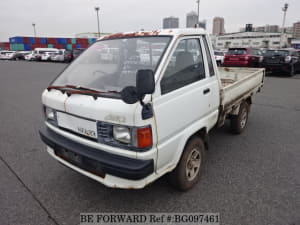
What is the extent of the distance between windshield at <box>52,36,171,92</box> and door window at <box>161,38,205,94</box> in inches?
7.1

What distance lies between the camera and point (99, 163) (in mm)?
2158

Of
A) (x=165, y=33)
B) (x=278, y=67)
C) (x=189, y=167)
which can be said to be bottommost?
(x=189, y=167)

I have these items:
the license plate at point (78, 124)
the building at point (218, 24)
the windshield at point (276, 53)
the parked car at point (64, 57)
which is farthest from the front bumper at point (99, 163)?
the building at point (218, 24)

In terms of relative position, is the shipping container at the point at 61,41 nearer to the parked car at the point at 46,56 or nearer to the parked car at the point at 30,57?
the parked car at the point at 30,57

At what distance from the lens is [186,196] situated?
2.70 metres

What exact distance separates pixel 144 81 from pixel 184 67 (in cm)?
99

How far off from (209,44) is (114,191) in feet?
7.73

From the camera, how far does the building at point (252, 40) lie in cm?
6053

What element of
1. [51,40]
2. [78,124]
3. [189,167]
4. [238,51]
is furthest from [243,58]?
[51,40]

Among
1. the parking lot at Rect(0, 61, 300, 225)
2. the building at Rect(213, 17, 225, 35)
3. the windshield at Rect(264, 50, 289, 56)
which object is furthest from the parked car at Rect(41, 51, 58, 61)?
the building at Rect(213, 17, 225, 35)

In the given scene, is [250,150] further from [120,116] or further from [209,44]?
[120,116]

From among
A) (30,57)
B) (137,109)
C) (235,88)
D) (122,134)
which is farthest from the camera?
(30,57)

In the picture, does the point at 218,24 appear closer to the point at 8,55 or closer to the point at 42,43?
the point at 42,43

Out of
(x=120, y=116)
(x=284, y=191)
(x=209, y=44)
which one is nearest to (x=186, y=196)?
(x=284, y=191)
